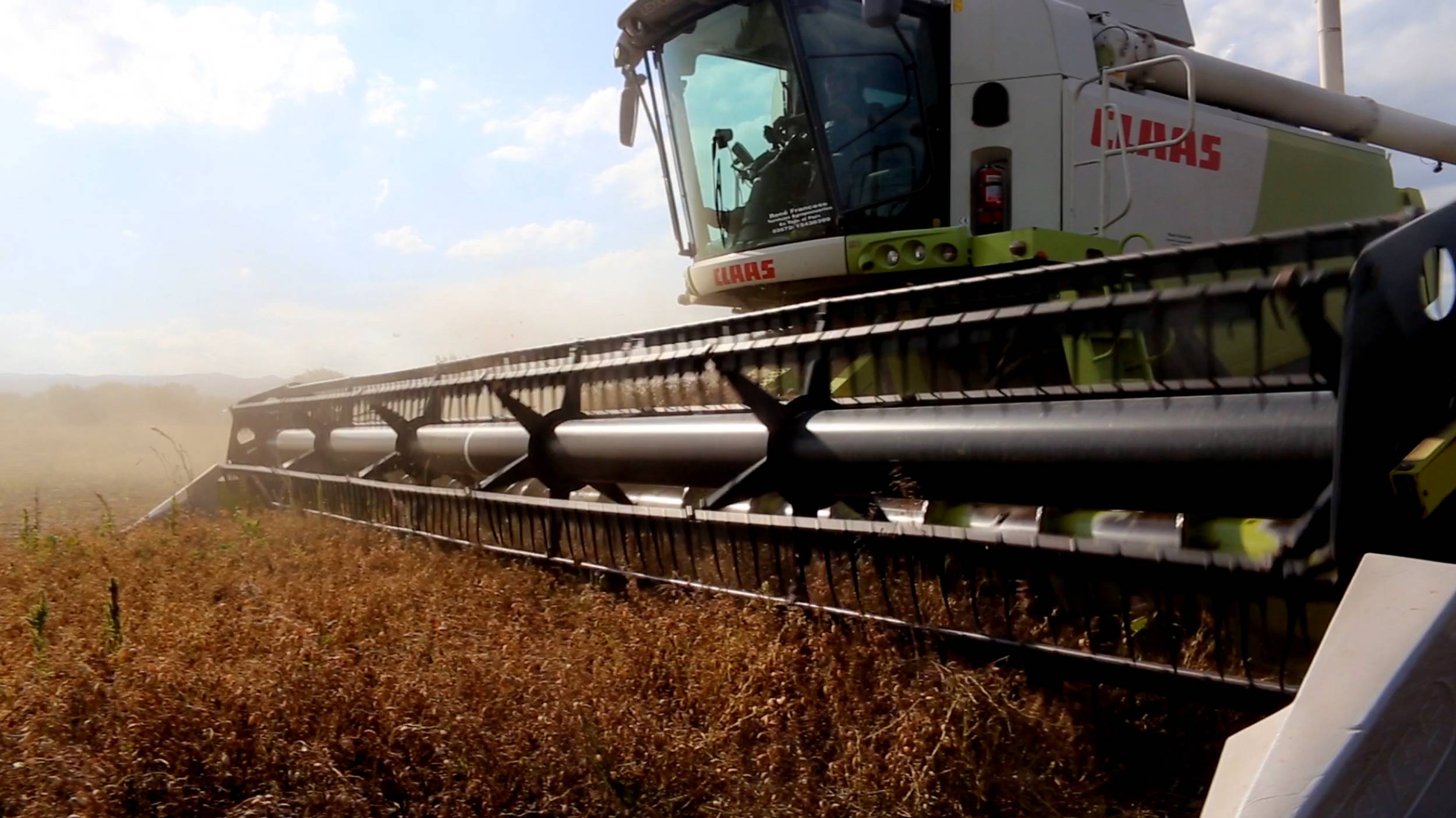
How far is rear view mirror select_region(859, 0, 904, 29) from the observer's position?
3.28 metres

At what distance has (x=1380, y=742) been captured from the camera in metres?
1.00

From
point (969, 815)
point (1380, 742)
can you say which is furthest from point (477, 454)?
point (1380, 742)

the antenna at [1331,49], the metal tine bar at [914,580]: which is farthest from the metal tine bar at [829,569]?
the antenna at [1331,49]

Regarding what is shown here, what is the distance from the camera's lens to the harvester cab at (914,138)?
3779mm

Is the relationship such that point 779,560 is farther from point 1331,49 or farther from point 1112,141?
point 1331,49

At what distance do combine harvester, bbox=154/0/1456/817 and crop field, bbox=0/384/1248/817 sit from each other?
5.1 inches

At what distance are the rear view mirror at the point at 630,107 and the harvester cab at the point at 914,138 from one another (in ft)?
0.05

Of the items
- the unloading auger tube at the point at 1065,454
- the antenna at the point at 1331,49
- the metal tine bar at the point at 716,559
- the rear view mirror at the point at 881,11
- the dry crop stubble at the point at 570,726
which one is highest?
the antenna at the point at 1331,49

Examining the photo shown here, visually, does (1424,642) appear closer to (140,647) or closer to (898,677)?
(898,677)

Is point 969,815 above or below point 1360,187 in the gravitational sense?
below

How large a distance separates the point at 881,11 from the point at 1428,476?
2.48 m

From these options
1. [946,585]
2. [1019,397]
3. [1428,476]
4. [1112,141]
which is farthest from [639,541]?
[1112,141]

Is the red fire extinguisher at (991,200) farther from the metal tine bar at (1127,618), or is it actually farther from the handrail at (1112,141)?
the metal tine bar at (1127,618)

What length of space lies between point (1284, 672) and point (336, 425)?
4.38 m
